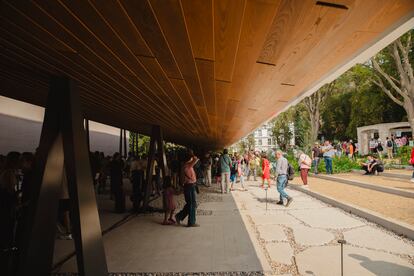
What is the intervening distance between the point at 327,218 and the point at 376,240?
6.65 feet

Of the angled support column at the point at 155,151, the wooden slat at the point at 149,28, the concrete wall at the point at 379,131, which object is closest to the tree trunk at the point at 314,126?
the concrete wall at the point at 379,131

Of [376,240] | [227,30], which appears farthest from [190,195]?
[227,30]

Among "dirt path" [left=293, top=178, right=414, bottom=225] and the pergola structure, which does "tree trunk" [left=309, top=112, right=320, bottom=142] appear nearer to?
"dirt path" [left=293, top=178, right=414, bottom=225]

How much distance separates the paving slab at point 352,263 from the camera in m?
4.25

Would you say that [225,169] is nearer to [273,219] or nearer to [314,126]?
[273,219]

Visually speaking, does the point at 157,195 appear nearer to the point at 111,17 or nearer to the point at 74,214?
the point at 74,214

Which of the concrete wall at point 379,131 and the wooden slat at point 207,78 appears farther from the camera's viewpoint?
the concrete wall at point 379,131

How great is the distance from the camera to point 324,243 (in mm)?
5672

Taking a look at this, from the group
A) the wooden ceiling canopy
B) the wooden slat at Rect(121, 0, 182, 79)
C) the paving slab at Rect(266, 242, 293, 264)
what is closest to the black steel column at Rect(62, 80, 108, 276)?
the wooden ceiling canopy

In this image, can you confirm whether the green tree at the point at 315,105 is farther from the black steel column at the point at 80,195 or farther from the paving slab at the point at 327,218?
the black steel column at the point at 80,195

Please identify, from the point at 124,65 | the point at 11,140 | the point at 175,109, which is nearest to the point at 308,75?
the point at 124,65

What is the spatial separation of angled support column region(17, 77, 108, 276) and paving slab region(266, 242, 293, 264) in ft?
8.77

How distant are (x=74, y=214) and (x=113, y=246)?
230cm

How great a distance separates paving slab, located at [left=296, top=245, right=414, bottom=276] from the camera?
4.25 m
